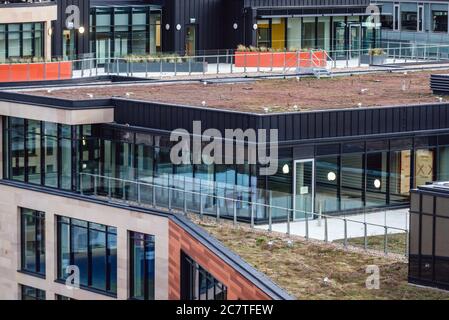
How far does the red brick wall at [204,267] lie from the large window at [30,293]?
8.30 metres

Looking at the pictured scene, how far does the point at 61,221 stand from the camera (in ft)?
186

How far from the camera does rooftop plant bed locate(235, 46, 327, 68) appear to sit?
81.2 meters

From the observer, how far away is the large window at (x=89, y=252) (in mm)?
54406

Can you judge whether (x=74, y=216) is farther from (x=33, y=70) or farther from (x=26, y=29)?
(x=26, y=29)

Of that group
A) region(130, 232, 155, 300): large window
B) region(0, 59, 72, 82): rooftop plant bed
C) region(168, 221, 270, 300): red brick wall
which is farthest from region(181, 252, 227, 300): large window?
region(0, 59, 72, 82): rooftop plant bed

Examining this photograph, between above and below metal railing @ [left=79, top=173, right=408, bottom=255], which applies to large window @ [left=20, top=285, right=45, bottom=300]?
below

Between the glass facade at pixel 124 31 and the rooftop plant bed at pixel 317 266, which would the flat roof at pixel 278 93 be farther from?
the glass facade at pixel 124 31

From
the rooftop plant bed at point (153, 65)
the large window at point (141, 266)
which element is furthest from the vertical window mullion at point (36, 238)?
the rooftop plant bed at point (153, 65)

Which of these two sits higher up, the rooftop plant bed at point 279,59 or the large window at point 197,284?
the rooftop plant bed at point 279,59

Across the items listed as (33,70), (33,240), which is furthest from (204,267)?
(33,70)

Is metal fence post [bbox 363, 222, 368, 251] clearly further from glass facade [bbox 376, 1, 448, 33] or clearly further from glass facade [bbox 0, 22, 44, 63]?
glass facade [bbox 376, 1, 448, 33]

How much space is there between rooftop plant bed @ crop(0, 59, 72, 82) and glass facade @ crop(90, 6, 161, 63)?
8.90m
